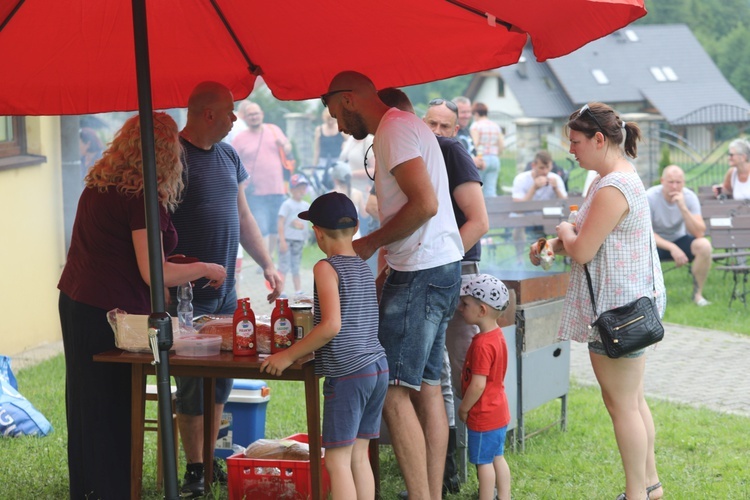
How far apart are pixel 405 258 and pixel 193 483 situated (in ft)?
5.64

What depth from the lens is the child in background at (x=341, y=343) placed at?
12.7ft

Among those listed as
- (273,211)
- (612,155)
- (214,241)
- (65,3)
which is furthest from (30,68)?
(273,211)

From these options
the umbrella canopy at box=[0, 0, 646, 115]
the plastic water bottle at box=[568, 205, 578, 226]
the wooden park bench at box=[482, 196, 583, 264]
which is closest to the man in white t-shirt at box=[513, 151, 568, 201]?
the wooden park bench at box=[482, 196, 583, 264]

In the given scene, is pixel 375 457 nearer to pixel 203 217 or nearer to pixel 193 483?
pixel 193 483

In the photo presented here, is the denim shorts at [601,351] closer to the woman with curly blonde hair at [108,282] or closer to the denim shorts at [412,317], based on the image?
the denim shorts at [412,317]

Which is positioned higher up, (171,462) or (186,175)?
(186,175)

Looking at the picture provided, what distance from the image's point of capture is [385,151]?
4191mm

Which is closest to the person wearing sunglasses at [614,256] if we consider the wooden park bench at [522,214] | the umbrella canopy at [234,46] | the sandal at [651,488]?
the sandal at [651,488]

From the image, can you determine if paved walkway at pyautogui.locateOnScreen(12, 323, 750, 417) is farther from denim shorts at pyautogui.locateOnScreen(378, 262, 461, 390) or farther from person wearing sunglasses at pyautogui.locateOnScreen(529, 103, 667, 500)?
denim shorts at pyautogui.locateOnScreen(378, 262, 461, 390)

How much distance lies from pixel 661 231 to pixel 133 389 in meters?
8.64

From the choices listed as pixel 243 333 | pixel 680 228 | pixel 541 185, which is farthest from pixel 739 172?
pixel 243 333

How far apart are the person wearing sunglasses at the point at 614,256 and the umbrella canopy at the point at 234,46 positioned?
0.54 meters

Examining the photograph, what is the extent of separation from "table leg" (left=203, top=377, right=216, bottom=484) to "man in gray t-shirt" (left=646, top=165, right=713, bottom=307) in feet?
24.2

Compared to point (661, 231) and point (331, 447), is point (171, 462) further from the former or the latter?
point (661, 231)
